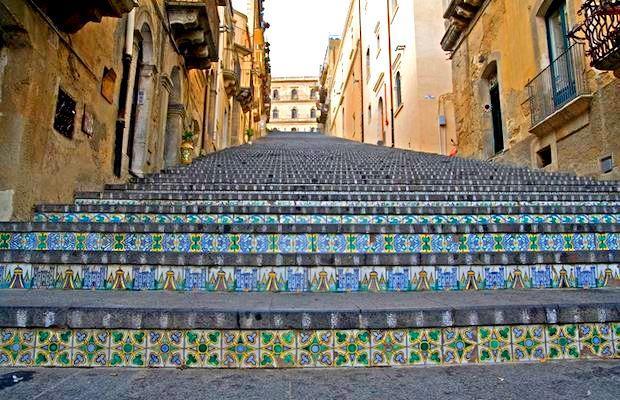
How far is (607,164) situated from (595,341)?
623cm

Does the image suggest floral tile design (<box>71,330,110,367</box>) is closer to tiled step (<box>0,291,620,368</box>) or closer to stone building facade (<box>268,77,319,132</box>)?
tiled step (<box>0,291,620,368</box>)

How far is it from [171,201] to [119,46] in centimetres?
327

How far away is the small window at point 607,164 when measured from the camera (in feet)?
22.0

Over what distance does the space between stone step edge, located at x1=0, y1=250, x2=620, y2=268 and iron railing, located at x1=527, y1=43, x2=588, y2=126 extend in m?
6.02

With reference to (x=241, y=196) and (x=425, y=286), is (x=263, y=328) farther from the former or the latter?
(x=241, y=196)

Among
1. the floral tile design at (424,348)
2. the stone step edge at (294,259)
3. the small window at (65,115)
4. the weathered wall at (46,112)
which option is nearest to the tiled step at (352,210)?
the weathered wall at (46,112)

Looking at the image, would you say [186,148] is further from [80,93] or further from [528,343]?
[528,343]

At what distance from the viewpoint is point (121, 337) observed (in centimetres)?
197

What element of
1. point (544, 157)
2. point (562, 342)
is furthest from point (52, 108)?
point (544, 157)

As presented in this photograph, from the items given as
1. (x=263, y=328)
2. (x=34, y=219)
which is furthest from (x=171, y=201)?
(x=263, y=328)

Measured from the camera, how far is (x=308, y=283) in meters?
2.91

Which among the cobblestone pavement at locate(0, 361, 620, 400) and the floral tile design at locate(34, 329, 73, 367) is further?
the floral tile design at locate(34, 329, 73, 367)

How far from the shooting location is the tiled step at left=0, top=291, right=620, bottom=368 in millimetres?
1962

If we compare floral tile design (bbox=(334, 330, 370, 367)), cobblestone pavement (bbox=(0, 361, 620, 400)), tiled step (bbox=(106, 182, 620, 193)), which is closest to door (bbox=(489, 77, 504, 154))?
tiled step (bbox=(106, 182, 620, 193))
